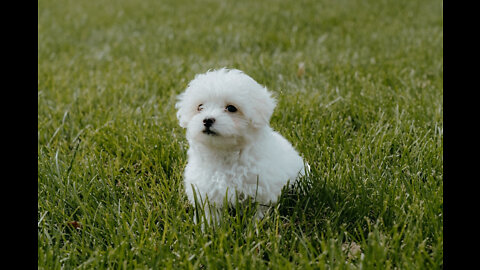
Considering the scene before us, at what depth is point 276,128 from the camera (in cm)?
351

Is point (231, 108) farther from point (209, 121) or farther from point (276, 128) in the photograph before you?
point (276, 128)

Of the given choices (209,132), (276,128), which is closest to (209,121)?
(209,132)

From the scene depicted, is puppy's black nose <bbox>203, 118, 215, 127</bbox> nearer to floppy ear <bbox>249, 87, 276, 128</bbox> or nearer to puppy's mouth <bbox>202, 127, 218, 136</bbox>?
puppy's mouth <bbox>202, 127, 218, 136</bbox>

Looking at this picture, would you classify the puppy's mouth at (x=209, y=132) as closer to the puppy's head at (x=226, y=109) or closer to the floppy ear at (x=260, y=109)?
the puppy's head at (x=226, y=109)

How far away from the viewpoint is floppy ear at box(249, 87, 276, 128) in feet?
7.75

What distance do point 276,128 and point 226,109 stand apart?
1.19 m

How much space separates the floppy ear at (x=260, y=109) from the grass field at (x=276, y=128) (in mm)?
453

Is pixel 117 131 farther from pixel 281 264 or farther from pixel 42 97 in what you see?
pixel 281 264

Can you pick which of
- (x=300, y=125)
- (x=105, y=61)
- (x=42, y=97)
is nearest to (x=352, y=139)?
(x=300, y=125)

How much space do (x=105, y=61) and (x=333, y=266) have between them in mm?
4728

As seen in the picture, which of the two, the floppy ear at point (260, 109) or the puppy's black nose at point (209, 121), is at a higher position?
the floppy ear at point (260, 109)

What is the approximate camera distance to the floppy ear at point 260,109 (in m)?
2.36

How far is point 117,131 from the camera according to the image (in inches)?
140

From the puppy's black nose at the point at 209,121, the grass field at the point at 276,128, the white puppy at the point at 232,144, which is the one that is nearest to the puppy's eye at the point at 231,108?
the white puppy at the point at 232,144
